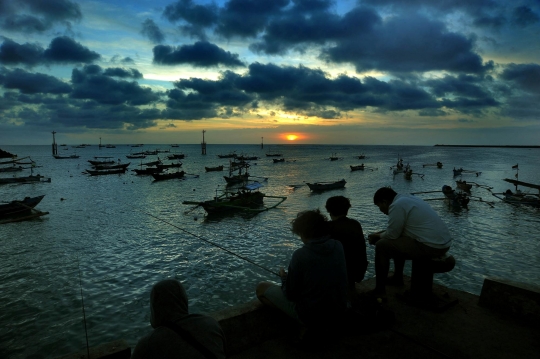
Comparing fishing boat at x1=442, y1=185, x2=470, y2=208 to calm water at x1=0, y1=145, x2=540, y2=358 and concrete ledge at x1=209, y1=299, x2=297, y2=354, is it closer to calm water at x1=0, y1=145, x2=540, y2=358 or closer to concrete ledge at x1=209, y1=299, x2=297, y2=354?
calm water at x1=0, y1=145, x2=540, y2=358

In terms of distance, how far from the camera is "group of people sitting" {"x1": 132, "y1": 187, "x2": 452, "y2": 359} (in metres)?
2.13

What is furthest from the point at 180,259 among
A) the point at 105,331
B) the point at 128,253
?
the point at 105,331

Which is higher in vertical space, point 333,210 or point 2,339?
point 333,210

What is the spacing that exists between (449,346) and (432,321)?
0.51 metres

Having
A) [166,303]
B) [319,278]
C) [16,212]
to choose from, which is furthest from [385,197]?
[16,212]

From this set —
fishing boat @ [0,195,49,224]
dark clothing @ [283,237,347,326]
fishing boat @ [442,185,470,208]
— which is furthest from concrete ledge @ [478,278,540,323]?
fishing boat @ [0,195,49,224]

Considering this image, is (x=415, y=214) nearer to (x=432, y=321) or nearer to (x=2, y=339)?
(x=432, y=321)

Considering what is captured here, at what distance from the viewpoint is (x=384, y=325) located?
3.98 metres

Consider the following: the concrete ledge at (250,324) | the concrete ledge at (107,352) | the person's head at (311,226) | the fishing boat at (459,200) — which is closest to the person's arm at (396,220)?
the person's head at (311,226)

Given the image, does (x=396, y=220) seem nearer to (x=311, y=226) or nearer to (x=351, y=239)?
(x=351, y=239)

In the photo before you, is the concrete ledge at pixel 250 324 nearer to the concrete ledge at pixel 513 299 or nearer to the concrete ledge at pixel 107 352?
the concrete ledge at pixel 107 352

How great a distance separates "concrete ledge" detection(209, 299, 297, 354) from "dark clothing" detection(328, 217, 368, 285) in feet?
4.18

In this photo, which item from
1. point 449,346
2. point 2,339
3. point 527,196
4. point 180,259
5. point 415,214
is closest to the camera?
point 449,346

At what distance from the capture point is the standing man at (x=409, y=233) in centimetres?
431
